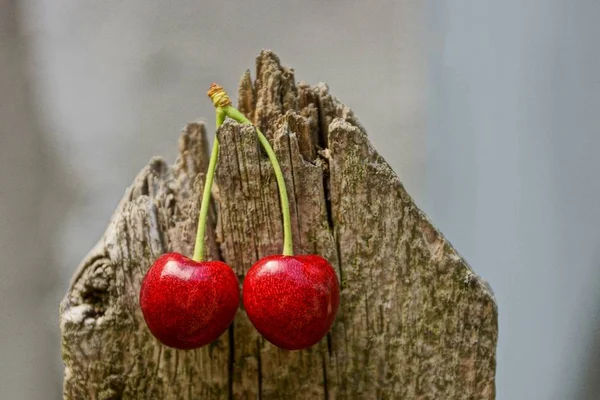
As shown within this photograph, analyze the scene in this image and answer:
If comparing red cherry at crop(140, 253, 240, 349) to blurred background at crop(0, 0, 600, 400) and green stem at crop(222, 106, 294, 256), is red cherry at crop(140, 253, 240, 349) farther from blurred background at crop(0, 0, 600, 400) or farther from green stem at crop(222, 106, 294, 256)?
blurred background at crop(0, 0, 600, 400)

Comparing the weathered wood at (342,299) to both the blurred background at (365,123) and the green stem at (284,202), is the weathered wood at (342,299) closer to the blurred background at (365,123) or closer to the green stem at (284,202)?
the green stem at (284,202)

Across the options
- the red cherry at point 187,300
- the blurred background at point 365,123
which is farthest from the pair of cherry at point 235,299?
the blurred background at point 365,123

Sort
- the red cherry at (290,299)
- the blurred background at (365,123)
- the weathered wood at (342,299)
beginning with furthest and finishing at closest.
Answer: the blurred background at (365,123), the weathered wood at (342,299), the red cherry at (290,299)

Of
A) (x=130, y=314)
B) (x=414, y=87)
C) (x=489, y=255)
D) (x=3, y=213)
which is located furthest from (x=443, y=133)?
(x=3, y=213)

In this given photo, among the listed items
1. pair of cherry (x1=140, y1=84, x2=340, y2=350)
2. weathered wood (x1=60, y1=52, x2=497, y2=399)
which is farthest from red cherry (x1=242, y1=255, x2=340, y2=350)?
weathered wood (x1=60, y1=52, x2=497, y2=399)

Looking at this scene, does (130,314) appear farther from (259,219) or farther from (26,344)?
(26,344)
